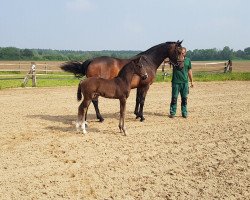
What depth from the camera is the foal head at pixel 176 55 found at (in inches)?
384

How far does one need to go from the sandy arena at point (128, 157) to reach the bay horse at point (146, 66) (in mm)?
862

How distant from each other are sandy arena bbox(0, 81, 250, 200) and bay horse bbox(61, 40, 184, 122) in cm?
86

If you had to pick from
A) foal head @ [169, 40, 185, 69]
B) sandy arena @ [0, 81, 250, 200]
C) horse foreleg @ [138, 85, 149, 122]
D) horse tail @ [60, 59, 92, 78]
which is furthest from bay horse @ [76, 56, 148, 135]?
foal head @ [169, 40, 185, 69]

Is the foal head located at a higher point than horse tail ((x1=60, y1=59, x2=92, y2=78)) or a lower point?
higher

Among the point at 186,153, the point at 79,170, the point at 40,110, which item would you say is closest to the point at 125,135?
the point at 186,153

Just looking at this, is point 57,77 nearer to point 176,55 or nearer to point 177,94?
point 177,94

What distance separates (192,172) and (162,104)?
24.1 ft

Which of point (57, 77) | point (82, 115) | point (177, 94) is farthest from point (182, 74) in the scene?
point (57, 77)

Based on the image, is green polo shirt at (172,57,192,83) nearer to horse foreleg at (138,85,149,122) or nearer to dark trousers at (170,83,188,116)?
dark trousers at (170,83,188,116)

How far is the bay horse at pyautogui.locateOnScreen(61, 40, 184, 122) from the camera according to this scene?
9461 mm

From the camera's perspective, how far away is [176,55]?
980 cm

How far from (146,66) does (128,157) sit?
358 cm

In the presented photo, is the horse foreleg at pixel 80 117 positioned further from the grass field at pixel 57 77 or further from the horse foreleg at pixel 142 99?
the grass field at pixel 57 77

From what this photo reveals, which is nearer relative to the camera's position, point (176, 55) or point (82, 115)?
point (82, 115)
